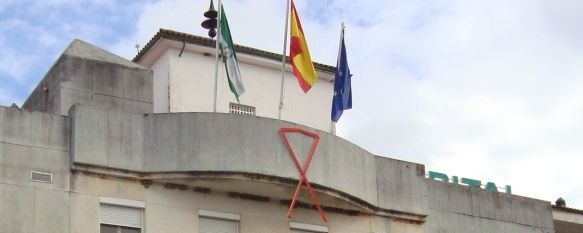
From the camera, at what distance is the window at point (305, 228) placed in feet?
101

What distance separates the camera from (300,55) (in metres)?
31.5

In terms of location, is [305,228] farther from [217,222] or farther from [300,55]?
[300,55]

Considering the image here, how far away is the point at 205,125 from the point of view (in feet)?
94.8

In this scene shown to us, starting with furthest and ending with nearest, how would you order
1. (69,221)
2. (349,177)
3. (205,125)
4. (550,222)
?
(550,222) → (349,177) → (205,125) → (69,221)

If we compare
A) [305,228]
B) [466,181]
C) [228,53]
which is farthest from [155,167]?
[466,181]

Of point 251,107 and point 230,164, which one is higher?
point 251,107

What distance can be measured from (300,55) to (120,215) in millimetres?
6856

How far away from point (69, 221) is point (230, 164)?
4136 mm

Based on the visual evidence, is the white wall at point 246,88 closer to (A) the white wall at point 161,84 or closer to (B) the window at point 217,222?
(A) the white wall at point 161,84

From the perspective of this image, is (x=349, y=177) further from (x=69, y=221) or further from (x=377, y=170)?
(x=69, y=221)

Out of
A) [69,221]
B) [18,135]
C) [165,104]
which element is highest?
[165,104]

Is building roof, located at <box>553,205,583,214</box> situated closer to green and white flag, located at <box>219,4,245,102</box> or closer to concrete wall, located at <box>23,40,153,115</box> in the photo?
green and white flag, located at <box>219,4,245,102</box>

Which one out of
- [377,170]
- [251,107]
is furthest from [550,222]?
[251,107]

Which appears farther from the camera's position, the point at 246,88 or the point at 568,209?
the point at 568,209
